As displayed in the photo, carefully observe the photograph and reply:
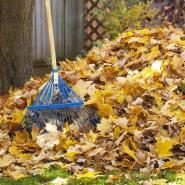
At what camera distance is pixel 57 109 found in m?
4.44

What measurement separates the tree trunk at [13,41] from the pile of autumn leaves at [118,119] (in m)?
0.44

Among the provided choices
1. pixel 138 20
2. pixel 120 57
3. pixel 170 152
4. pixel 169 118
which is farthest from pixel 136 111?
pixel 138 20

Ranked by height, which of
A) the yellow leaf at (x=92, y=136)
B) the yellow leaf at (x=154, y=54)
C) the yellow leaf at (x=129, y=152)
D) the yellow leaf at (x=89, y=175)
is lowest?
the yellow leaf at (x=89, y=175)

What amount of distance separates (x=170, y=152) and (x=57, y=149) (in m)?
0.78

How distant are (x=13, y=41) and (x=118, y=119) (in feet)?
7.08

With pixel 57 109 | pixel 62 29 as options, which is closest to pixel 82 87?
pixel 57 109

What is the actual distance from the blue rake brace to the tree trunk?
142 cm

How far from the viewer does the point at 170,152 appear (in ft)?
12.2

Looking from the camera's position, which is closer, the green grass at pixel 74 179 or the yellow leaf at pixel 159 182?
the yellow leaf at pixel 159 182

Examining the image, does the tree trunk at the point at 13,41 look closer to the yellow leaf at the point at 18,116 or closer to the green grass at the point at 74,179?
the yellow leaf at the point at 18,116

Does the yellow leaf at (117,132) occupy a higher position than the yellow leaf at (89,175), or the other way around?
the yellow leaf at (117,132)

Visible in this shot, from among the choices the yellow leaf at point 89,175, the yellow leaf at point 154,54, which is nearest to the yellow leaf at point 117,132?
the yellow leaf at point 89,175

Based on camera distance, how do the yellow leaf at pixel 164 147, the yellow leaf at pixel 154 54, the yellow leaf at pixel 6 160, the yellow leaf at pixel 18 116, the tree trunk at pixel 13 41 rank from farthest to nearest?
the tree trunk at pixel 13 41
the yellow leaf at pixel 154 54
the yellow leaf at pixel 18 116
the yellow leaf at pixel 6 160
the yellow leaf at pixel 164 147

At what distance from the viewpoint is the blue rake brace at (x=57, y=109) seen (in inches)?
173
